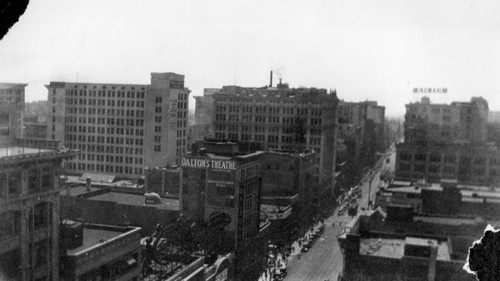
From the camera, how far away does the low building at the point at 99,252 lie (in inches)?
1303

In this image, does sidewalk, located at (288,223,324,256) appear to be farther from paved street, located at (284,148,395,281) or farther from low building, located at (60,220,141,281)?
low building, located at (60,220,141,281)

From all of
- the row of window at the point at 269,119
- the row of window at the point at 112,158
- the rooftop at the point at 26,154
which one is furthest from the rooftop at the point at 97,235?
the row of window at the point at 269,119

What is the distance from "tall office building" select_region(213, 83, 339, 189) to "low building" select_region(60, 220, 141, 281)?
64504mm

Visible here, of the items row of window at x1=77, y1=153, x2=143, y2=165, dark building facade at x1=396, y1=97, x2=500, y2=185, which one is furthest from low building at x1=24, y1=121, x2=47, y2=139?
dark building facade at x1=396, y1=97, x2=500, y2=185

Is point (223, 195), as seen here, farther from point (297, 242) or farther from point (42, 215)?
point (42, 215)

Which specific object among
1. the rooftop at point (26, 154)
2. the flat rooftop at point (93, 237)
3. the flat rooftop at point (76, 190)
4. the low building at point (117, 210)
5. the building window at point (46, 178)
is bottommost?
the low building at point (117, 210)

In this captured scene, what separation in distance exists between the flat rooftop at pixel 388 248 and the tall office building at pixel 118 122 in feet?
195

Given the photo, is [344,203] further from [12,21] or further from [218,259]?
[12,21]

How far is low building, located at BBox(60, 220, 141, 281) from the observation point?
109 feet

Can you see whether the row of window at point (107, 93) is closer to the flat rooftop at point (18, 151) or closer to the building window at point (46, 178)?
the flat rooftop at point (18, 151)

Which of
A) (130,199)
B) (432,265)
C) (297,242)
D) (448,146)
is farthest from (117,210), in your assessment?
(448,146)

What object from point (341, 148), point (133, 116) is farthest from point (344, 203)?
point (133, 116)

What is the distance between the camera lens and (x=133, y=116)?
313ft

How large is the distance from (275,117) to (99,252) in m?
70.8
